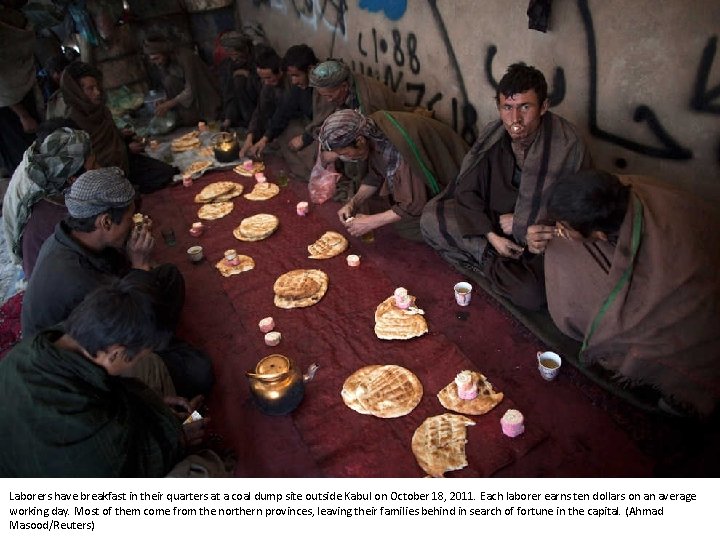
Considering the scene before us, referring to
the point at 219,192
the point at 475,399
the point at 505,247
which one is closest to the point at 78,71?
the point at 219,192

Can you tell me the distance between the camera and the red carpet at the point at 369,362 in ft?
8.20

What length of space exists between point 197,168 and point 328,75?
2530mm

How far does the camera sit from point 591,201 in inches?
92.8

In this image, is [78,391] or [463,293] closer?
[78,391]

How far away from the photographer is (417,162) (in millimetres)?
3975

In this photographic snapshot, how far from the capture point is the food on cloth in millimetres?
5371

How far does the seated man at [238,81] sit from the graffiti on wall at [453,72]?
1144mm

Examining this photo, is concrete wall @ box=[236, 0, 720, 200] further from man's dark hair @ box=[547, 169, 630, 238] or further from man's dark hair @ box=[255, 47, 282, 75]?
man's dark hair @ box=[255, 47, 282, 75]

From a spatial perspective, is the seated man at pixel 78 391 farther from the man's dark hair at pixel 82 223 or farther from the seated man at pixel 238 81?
the seated man at pixel 238 81

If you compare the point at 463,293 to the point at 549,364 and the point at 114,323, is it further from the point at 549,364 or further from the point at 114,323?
the point at 114,323

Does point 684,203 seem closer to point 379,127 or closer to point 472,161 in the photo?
point 472,161

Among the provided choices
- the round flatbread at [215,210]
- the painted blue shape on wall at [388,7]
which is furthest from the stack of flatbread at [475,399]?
the painted blue shape on wall at [388,7]

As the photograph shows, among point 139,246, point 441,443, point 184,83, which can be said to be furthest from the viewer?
point 184,83

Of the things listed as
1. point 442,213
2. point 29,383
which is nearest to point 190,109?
point 442,213
